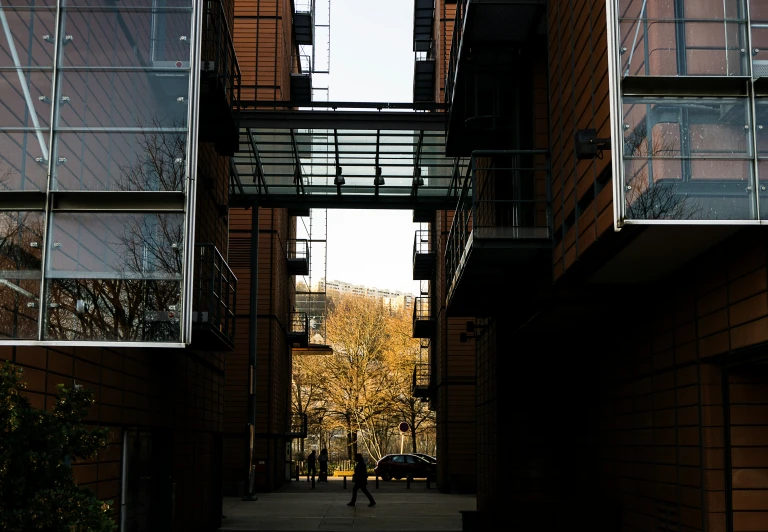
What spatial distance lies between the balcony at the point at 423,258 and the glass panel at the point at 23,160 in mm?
26002

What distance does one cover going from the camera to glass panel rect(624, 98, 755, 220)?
844cm

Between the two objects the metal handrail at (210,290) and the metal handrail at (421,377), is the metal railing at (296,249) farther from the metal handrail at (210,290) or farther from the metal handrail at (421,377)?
the metal handrail at (210,290)

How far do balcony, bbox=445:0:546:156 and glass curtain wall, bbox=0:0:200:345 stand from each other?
5322mm

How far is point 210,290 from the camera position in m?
14.0

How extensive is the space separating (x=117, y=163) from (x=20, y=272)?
1312 millimetres

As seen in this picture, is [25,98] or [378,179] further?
[378,179]

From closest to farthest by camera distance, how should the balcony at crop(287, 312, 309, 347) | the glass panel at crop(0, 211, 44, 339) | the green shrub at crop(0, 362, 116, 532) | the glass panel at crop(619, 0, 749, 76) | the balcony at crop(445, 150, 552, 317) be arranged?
the green shrub at crop(0, 362, 116, 532)
the glass panel at crop(0, 211, 44, 339)
the glass panel at crop(619, 0, 749, 76)
the balcony at crop(445, 150, 552, 317)
the balcony at crop(287, 312, 309, 347)

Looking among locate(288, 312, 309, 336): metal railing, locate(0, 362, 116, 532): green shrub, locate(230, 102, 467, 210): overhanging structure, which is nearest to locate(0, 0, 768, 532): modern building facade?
locate(0, 362, 116, 532): green shrub

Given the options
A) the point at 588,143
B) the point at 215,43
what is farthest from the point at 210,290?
the point at 588,143

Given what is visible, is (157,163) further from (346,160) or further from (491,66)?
(346,160)

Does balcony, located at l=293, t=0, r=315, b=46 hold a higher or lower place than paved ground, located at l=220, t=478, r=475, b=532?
higher

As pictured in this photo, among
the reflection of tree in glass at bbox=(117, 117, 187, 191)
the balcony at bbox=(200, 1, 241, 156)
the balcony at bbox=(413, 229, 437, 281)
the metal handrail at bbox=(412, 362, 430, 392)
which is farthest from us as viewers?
the metal handrail at bbox=(412, 362, 430, 392)

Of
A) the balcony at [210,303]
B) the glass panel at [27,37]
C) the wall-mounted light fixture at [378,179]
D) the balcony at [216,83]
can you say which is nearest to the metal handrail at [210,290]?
the balcony at [210,303]

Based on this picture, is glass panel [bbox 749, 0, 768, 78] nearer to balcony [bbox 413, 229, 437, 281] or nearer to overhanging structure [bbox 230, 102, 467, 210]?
overhanging structure [bbox 230, 102, 467, 210]
